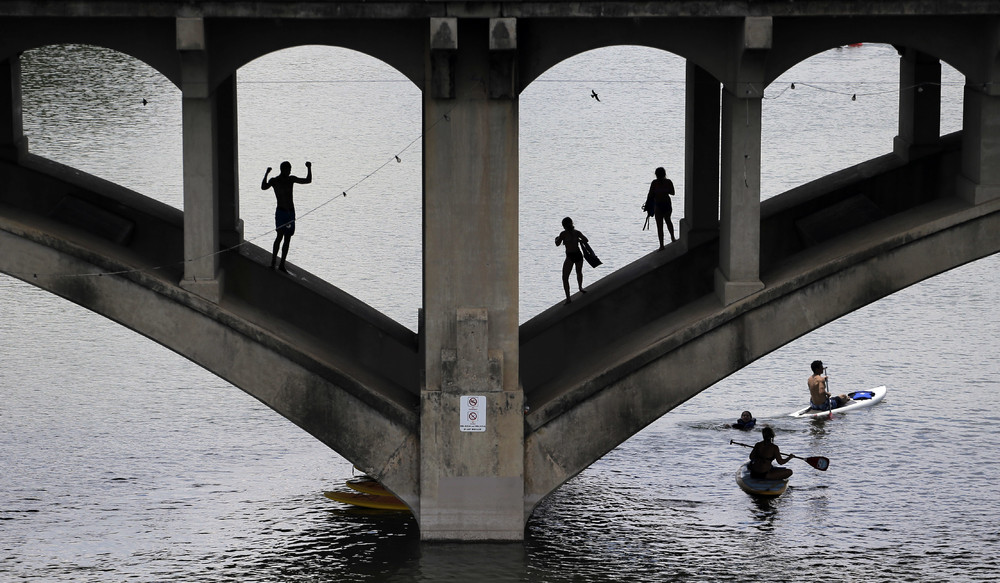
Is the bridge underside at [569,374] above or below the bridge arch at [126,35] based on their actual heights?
below

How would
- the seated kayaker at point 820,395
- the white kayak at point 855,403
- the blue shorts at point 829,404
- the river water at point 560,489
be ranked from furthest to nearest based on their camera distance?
1. the white kayak at point 855,403
2. the blue shorts at point 829,404
3. the seated kayaker at point 820,395
4. the river water at point 560,489

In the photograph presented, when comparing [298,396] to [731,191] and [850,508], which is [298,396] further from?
[850,508]

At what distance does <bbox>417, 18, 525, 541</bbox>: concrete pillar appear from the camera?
29.3 m

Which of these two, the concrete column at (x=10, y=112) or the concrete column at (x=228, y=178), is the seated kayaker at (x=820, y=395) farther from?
the concrete column at (x=10, y=112)

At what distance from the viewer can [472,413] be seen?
30312 mm

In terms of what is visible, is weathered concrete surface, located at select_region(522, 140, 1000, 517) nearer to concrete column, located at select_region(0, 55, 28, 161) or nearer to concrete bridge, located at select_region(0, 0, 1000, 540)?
concrete bridge, located at select_region(0, 0, 1000, 540)

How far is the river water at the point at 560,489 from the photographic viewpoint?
32312 millimetres

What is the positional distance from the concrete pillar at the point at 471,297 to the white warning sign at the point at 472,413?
0.02 m

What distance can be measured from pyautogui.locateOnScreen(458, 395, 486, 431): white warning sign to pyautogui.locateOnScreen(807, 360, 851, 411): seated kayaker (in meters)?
14.3

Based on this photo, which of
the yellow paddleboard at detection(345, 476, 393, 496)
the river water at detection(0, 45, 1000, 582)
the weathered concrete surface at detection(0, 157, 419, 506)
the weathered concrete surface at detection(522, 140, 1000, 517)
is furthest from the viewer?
the yellow paddleboard at detection(345, 476, 393, 496)

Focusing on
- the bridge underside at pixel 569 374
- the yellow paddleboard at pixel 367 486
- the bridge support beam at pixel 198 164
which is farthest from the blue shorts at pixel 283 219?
the yellow paddleboard at pixel 367 486

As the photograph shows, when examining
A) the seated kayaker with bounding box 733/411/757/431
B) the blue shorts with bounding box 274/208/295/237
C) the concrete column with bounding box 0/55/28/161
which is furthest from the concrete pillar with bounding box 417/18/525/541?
the seated kayaker with bounding box 733/411/757/431

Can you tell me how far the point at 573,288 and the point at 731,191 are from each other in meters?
22.3

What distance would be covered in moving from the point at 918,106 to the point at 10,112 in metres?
17.7
